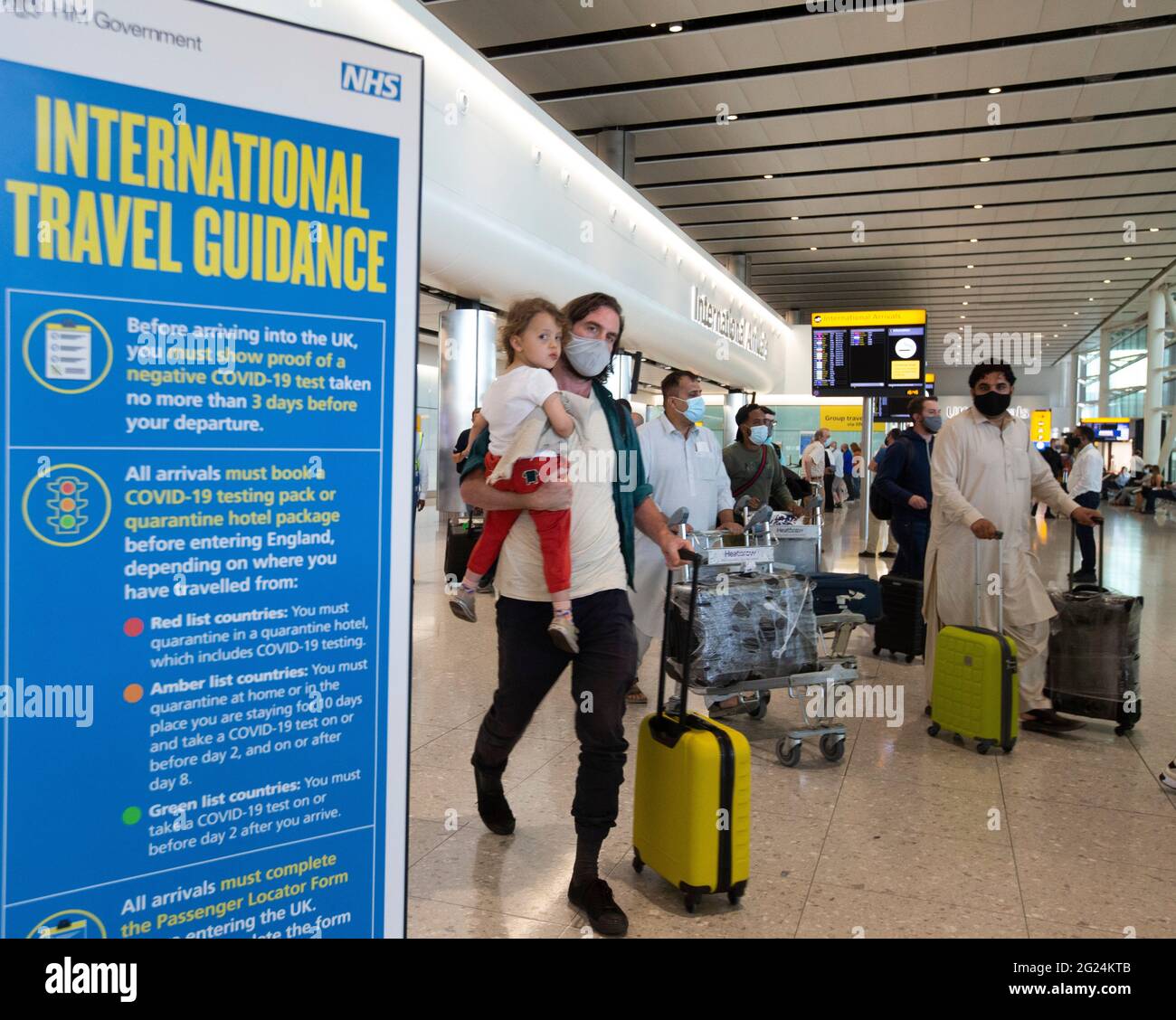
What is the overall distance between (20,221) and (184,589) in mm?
594

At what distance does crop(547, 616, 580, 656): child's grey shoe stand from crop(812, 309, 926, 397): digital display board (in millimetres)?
9590

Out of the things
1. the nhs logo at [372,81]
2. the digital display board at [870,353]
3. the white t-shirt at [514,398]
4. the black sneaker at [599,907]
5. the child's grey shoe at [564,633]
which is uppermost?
the digital display board at [870,353]

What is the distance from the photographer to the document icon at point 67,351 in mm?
1420

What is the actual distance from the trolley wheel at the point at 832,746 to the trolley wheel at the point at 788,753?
13 centimetres

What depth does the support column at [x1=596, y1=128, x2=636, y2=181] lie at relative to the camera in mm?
12695

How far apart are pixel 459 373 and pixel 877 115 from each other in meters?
6.40

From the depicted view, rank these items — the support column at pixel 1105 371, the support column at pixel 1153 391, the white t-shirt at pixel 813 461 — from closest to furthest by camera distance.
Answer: the white t-shirt at pixel 813 461
the support column at pixel 1153 391
the support column at pixel 1105 371

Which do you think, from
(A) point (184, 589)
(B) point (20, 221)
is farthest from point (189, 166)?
(A) point (184, 589)

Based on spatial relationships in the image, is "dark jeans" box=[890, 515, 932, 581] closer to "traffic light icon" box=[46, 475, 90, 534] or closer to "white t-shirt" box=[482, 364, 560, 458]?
"white t-shirt" box=[482, 364, 560, 458]

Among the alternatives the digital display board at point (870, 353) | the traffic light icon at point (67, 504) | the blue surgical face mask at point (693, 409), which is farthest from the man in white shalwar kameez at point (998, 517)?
the digital display board at point (870, 353)

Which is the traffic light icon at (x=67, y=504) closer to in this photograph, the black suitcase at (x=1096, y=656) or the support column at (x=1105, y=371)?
the black suitcase at (x=1096, y=656)

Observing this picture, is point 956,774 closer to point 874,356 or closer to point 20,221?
point 20,221

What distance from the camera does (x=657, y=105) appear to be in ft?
38.6

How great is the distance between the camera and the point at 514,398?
2.81 m
